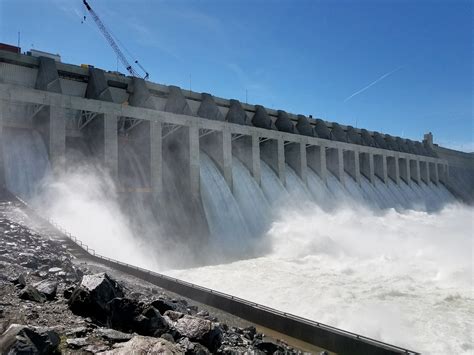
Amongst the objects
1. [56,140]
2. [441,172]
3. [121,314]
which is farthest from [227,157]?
[441,172]

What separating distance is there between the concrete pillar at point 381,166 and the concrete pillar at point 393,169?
254cm

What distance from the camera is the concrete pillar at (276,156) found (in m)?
26.3

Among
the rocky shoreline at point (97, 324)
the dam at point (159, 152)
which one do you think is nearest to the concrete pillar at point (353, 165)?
the dam at point (159, 152)

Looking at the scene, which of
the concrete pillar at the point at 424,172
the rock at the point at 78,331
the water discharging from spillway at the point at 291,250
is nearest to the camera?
the rock at the point at 78,331

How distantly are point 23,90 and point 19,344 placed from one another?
13.8 metres

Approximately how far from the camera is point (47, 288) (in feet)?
19.7

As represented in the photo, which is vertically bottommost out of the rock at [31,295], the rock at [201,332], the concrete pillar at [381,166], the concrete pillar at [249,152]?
the rock at [201,332]

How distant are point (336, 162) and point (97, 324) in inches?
1179

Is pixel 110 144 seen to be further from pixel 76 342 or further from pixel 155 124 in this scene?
pixel 76 342

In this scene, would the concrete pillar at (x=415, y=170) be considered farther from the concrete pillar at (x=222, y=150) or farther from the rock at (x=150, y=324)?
the rock at (x=150, y=324)

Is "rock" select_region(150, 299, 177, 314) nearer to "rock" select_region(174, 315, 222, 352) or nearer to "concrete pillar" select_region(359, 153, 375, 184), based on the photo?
"rock" select_region(174, 315, 222, 352)

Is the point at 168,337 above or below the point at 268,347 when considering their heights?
above

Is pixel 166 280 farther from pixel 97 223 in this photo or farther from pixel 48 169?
pixel 48 169

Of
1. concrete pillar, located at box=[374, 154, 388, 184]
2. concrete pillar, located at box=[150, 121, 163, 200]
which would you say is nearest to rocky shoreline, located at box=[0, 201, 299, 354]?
concrete pillar, located at box=[150, 121, 163, 200]
